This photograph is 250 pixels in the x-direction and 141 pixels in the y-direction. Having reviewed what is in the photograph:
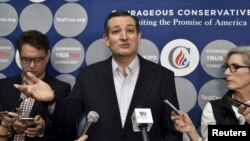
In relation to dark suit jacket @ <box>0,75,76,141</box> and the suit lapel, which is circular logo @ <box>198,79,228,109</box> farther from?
dark suit jacket @ <box>0,75,76,141</box>

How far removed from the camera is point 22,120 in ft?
7.30

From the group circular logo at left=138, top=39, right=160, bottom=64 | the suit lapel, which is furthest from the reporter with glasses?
the suit lapel

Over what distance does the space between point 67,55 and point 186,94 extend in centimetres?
94

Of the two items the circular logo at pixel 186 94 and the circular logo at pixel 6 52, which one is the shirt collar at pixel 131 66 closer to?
the circular logo at pixel 186 94

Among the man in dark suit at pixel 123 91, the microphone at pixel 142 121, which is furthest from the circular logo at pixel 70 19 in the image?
the microphone at pixel 142 121

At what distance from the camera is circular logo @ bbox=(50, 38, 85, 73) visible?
2785mm

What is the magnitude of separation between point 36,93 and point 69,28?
1.15 m

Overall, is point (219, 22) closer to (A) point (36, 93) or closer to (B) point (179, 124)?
(B) point (179, 124)

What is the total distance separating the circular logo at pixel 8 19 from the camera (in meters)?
2.88

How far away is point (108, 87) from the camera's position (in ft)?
7.22

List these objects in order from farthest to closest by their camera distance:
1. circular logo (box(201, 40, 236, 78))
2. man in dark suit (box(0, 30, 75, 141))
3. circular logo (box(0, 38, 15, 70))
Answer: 1. circular logo (box(0, 38, 15, 70))
2. circular logo (box(201, 40, 236, 78))
3. man in dark suit (box(0, 30, 75, 141))

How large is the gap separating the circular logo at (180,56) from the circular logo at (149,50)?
0.17 feet

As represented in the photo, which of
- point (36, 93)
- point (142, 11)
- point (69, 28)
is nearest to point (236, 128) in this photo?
point (36, 93)

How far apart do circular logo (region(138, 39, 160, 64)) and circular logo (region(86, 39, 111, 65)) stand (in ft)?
0.84
